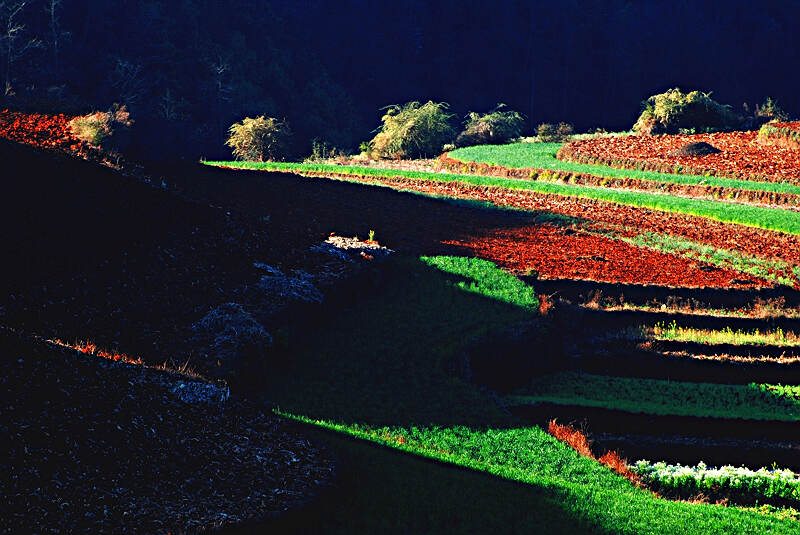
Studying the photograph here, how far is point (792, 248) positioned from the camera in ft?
134

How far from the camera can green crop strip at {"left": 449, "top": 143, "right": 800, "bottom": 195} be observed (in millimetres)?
57472

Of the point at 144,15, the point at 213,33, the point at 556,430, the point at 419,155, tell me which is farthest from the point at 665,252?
the point at 213,33

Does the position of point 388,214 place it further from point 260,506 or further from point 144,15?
point 144,15

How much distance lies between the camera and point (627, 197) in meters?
55.0

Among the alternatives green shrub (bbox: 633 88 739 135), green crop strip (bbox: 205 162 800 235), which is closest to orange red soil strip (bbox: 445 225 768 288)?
green crop strip (bbox: 205 162 800 235)

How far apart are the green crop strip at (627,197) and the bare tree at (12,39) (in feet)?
70.9

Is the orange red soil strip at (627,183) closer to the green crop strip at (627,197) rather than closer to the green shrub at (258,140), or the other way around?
the green crop strip at (627,197)

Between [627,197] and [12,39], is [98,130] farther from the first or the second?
[12,39]

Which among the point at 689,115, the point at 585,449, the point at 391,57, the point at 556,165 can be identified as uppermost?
the point at 391,57

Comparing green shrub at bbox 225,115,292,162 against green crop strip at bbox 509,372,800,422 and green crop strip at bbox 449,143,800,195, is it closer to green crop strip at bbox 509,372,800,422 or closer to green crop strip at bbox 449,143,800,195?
green crop strip at bbox 449,143,800,195

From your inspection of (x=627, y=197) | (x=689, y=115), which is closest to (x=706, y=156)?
(x=627, y=197)

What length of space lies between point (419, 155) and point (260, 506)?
231ft

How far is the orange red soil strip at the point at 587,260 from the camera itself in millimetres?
35500

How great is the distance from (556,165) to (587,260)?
31948mm
